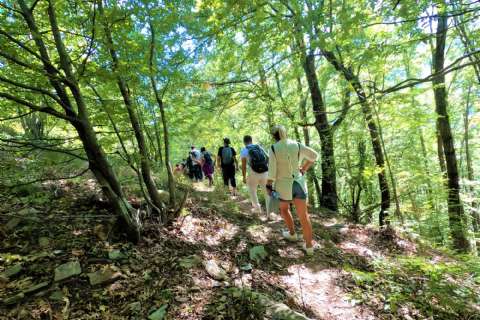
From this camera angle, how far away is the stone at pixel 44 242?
319cm

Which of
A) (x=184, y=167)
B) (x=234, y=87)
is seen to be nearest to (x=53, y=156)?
(x=234, y=87)

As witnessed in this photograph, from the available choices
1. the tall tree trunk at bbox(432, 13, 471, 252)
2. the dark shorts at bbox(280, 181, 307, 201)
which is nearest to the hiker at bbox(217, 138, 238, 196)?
the dark shorts at bbox(280, 181, 307, 201)

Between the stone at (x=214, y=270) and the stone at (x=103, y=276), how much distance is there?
1.10m

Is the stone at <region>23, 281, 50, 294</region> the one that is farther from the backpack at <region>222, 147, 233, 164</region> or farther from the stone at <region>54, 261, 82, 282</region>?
the backpack at <region>222, 147, 233, 164</region>

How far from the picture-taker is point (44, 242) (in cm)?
324

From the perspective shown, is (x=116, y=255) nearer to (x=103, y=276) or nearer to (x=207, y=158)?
(x=103, y=276)

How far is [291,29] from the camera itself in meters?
4.04

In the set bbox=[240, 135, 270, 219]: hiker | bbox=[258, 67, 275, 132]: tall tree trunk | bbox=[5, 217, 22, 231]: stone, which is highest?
bbox=[258, 67, 275, 132]: tall tree trunk

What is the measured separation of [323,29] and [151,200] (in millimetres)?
4380

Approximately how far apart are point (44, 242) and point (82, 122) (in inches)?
69.0

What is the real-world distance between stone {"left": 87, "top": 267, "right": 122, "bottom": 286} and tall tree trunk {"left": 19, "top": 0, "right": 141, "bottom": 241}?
0.73m

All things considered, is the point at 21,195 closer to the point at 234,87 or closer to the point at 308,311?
the point at 308,311

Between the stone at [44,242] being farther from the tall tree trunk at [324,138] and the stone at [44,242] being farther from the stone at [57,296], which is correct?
the tall tree trunk at [324,138]

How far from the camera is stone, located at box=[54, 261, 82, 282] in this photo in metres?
2.68
